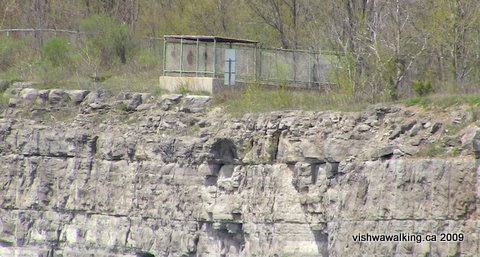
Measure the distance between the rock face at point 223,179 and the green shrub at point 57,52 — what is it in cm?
375

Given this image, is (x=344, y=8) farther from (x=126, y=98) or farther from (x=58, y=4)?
(x=58, y=4)

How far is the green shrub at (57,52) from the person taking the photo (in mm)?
45575

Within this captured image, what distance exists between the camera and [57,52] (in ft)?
151

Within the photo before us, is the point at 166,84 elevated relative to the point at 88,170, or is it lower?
elevated

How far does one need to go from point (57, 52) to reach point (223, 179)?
13.7m

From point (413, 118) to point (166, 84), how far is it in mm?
10738

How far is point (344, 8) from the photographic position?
42.8 m

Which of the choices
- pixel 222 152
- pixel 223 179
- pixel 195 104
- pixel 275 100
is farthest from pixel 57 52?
pixel 223 179

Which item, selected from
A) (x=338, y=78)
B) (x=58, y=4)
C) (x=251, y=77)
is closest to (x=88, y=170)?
(x=251, y=77)

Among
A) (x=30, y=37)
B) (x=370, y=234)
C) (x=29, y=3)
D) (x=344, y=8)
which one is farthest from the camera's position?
(x=29, y=3)

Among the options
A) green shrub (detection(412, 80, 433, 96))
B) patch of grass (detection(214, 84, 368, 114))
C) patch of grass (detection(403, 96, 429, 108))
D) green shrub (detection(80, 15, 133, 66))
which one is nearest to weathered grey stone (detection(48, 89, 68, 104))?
green shrub (detection(80, 15, 133, 66))

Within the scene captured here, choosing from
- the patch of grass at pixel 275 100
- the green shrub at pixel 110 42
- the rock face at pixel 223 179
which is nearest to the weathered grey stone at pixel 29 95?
the rock face at pixel 223 179

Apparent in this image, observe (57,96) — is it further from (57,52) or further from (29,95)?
(57,52)

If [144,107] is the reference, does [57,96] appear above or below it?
above
